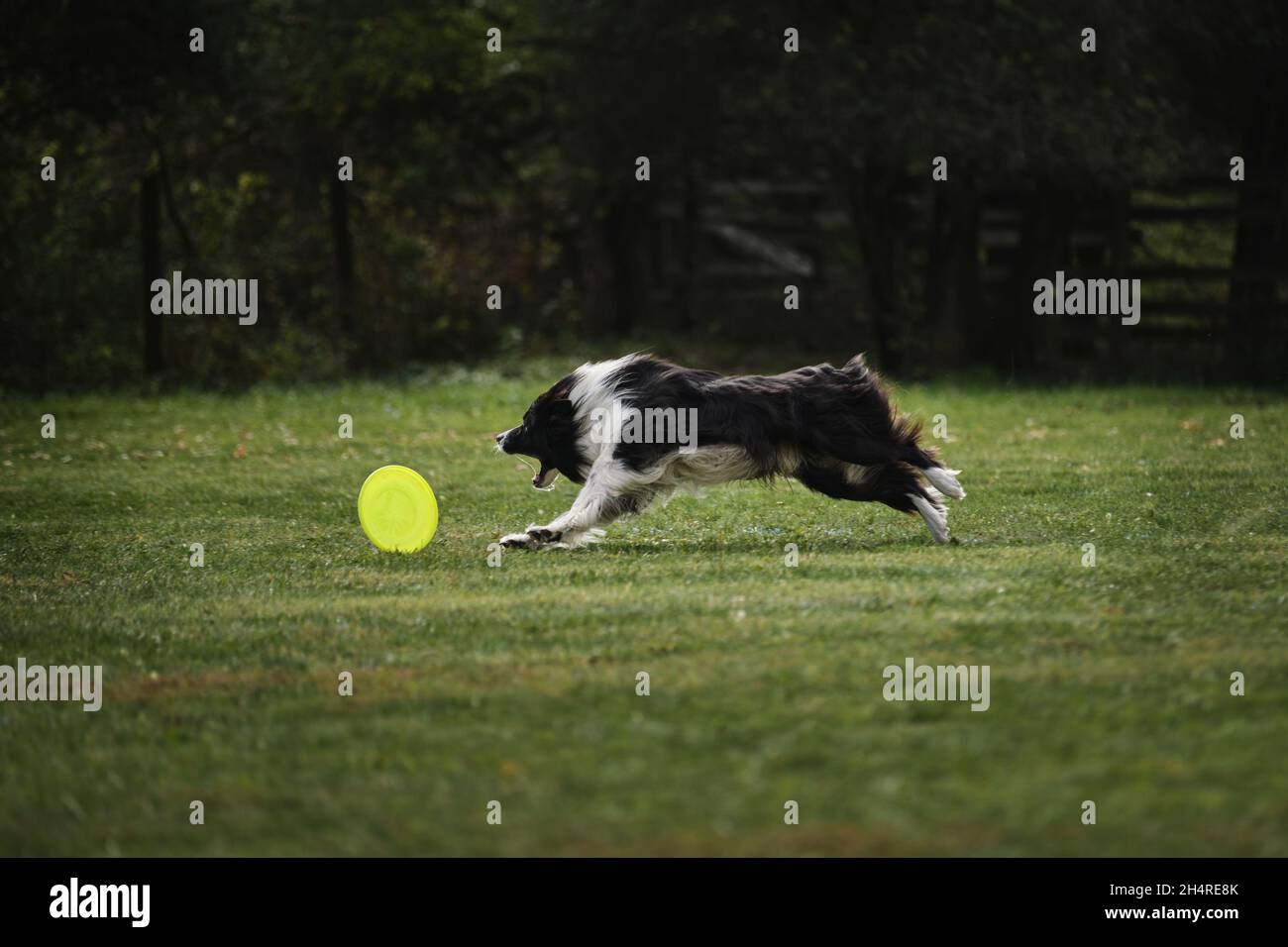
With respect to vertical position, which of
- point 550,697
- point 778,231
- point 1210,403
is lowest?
point 550,697

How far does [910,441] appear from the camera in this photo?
9.32 meters

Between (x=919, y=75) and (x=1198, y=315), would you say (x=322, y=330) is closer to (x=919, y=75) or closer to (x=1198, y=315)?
(x=919, y=75)

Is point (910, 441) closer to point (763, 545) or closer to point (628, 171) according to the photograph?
point (763, 545)

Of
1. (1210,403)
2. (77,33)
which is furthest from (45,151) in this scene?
(1210,403)

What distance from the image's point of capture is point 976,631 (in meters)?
6.69

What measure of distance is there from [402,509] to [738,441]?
6.50 feet

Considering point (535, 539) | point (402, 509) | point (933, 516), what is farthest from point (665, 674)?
point (402, 509)

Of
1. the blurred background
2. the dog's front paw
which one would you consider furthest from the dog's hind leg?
the blurred background

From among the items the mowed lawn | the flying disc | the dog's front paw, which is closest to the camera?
the mowed lawn

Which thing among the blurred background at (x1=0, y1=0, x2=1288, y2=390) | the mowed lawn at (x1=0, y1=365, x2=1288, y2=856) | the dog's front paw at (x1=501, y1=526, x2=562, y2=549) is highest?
the blurred background at (x1=0, y1=0, x2=1288, y2=390)

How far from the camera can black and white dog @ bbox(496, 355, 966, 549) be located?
9.11 m

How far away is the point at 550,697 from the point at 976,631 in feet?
6.25

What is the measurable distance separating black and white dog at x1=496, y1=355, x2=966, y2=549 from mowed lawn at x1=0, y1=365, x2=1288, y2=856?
270 millimetres

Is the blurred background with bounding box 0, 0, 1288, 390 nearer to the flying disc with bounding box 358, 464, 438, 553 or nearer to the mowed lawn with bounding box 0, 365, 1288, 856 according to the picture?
the mowed lawn with bounding box 0, 365, 1288, 856
